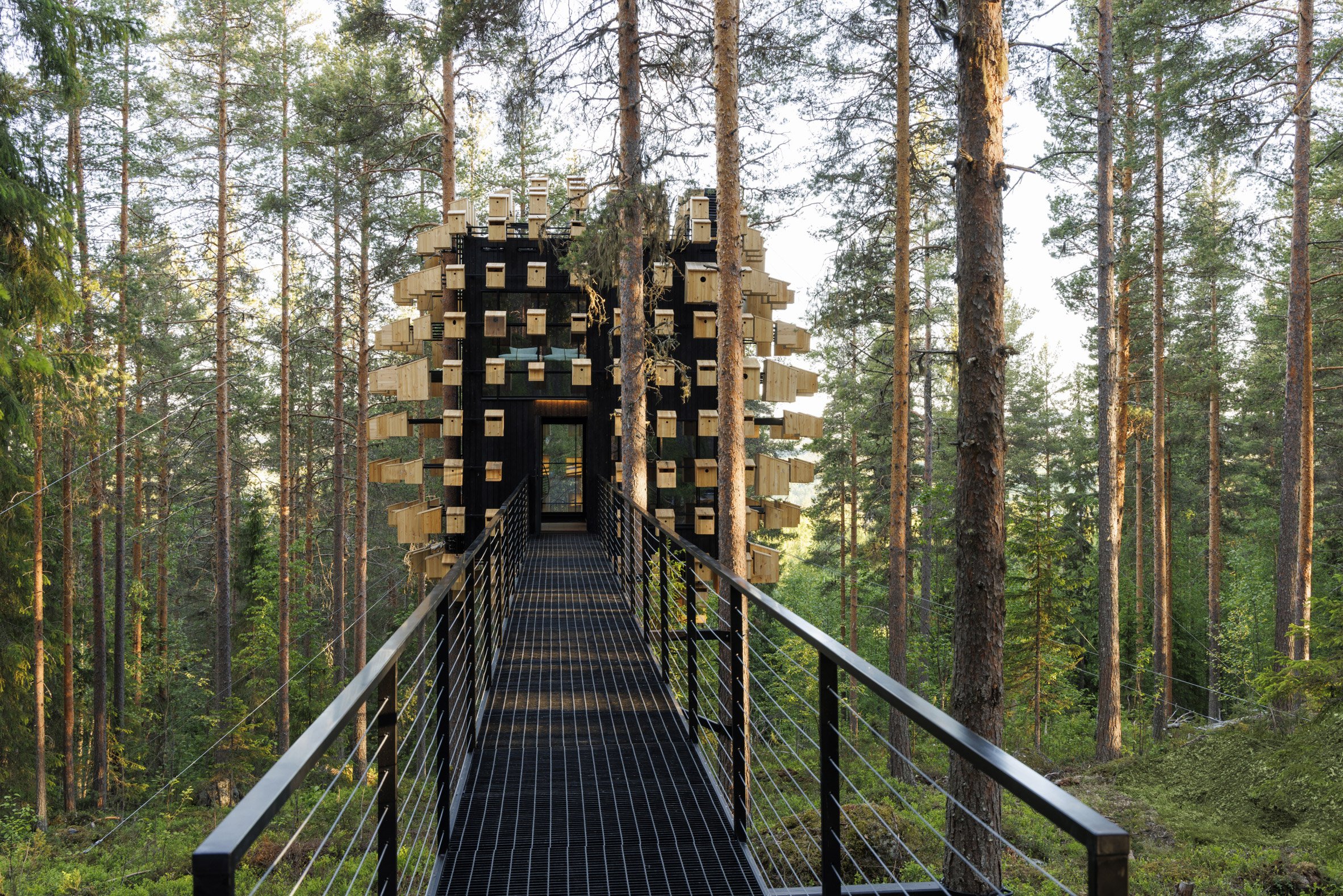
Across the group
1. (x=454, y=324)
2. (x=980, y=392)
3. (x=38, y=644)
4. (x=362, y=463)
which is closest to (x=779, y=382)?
(x=454, y=324)

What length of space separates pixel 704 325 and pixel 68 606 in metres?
12.8

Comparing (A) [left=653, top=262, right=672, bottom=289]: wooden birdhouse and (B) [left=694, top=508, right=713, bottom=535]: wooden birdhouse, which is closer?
(A) [left=653, top=262, right=672, bottom=289]: wooden birdhouse

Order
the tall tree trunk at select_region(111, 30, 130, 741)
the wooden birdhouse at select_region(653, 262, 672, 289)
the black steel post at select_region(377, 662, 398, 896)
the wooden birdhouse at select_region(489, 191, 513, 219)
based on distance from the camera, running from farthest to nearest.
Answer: the tall tree trunk at select_region(111, 30, 130, 741) → the wooden birdhouse at select_region(489, 191, 513, 219) → the wooden birdhouse at select_region(653, 262, 672, 289) → the black steel post at select_region(377, 662, 398, 896)

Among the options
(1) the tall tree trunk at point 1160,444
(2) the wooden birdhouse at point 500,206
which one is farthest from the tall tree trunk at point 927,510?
(2) the wooden birdhouse at point 500,206

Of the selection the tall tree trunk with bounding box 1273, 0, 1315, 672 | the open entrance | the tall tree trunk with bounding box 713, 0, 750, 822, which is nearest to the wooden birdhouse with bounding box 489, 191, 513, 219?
the open entrance

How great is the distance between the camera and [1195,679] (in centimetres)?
2564

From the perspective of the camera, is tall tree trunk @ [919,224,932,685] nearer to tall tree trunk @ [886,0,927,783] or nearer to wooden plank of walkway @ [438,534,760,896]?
tall tree trunk @ [886,0,927,783]

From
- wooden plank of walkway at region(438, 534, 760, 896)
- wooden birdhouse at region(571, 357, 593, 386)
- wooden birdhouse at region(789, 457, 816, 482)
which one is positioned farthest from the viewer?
wooden birdhouse at region(789, 457, 816, 482)

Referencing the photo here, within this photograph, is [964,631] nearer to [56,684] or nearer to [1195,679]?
[56,684]

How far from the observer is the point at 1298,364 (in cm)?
1234

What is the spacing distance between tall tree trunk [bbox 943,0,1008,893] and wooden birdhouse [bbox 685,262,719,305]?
27.1 feet

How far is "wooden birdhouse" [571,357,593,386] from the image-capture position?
13820mm

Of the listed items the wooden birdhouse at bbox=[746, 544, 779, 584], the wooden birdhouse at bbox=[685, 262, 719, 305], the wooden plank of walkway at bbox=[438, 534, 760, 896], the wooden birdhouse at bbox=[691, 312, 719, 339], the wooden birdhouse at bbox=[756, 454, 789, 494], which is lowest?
the wooden birdhouse at bbox=[746, 544, 779, 584]

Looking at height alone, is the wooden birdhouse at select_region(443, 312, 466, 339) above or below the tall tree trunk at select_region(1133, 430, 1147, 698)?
above
